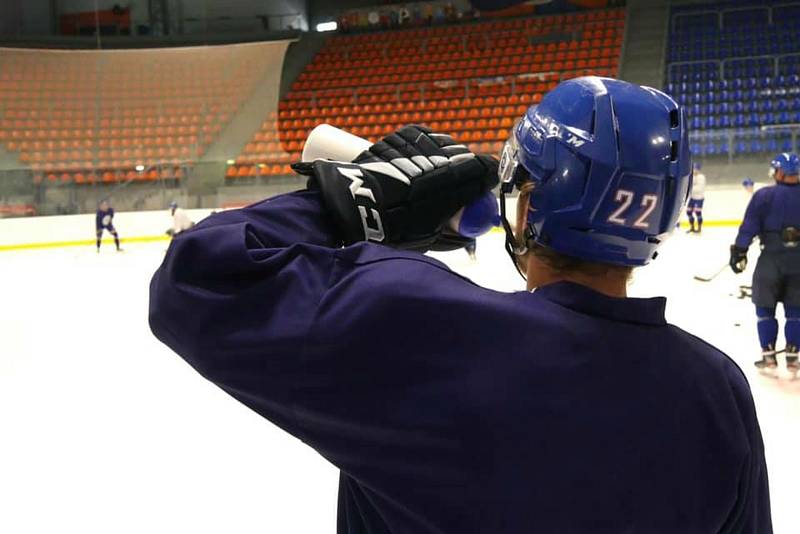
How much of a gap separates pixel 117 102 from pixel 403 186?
19.3m

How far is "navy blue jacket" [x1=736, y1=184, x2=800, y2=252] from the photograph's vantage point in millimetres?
4906

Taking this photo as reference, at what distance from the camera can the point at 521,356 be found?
0.81 meters

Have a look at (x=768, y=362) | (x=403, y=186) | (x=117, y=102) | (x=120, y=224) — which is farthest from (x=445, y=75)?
(x=403, y=186)

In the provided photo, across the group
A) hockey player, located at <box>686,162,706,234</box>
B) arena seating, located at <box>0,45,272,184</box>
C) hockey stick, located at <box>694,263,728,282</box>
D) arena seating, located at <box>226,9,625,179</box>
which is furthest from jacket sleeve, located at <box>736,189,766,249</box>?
arena seating, located at <box>0,45,272,184</box>

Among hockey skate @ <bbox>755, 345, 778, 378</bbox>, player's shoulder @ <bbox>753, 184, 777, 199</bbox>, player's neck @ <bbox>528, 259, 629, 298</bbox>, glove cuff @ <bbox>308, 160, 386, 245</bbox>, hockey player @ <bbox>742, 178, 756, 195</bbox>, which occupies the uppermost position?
glove cuff @ <bbox>308, 160, 386, 245</bbox>

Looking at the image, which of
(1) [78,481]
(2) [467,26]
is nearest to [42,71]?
(2) [467,26]

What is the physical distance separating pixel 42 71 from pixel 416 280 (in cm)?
2100

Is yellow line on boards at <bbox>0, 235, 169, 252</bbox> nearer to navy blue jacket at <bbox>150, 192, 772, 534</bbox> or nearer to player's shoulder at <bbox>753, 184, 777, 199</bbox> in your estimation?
player's shoulder at <bbox>753, 184, 777, 199</bbox>

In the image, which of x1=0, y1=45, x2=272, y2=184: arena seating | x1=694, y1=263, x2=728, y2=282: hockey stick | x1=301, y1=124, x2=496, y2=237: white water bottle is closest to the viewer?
x1=301, y1=124, x2=496, y2=237: white water bottle

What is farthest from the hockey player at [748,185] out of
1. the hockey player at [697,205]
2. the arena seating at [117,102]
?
the arena seating at [117,102]

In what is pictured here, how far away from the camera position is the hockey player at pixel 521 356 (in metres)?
0.81

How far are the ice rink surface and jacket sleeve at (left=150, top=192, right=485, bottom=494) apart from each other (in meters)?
0.12

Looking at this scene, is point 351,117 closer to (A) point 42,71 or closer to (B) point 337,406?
(A) point 42,71

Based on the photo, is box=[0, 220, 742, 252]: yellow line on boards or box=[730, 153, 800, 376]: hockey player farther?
box=[0, 220, 742, 252]: yellow line on boards
